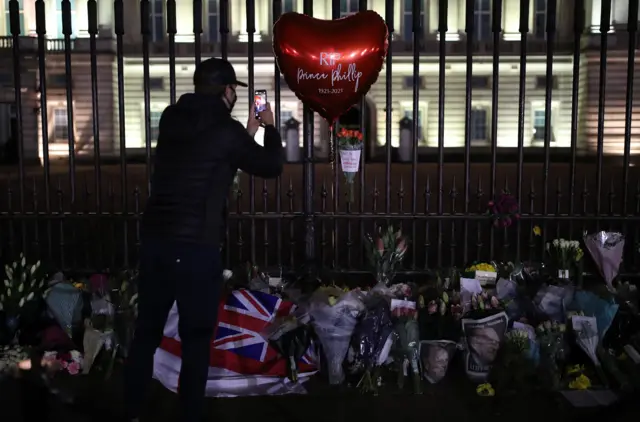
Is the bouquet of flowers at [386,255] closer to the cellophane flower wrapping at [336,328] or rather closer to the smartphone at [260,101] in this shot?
the cellophane flower wrapping at [336,328]

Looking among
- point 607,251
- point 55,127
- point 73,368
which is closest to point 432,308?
point 607,251

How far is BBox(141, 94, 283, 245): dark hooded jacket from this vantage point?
3029 millimetres

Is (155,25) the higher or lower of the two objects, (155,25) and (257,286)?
the higher

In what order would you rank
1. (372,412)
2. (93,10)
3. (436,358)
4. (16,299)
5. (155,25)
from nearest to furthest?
(372,412), (436,358), (16,299), (93,10), (155,25)

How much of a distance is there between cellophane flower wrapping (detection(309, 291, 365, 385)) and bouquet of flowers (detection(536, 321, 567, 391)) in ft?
3.55

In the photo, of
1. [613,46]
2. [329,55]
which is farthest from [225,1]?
[613,46]

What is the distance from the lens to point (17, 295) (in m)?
4.43

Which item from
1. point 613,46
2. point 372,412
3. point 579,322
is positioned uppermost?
point 613,46

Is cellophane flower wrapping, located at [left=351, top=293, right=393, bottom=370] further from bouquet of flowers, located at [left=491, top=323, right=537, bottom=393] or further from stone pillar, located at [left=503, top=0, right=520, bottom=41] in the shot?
stone pillar, located at [left=503, top=0, right=520, bottom=41]

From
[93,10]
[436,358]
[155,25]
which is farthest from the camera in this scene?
[155,25]

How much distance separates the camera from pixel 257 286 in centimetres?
462

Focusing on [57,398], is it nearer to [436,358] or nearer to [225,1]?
[436,358]

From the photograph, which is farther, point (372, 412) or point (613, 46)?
point (613, 46)

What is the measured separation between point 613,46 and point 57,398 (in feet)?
84.1
